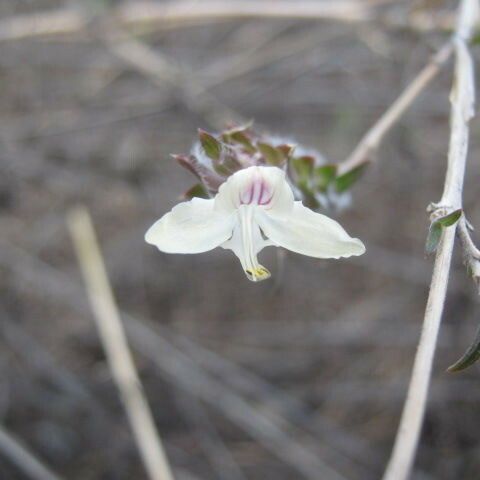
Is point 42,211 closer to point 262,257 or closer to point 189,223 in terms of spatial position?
point 262,257

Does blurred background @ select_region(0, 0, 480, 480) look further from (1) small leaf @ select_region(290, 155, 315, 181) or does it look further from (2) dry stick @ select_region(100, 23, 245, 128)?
(1) small leaf @ select_region(290, 155, 315, 181)

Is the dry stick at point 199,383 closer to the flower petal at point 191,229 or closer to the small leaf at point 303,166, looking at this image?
the small leaf at point 303,166

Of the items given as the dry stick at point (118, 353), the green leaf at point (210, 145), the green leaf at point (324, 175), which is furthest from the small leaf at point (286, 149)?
the dry stick at point (118, 353)

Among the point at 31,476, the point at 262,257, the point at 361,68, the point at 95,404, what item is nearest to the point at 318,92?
the point at 361,68

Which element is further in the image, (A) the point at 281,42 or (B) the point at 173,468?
(A) the point at 281,42

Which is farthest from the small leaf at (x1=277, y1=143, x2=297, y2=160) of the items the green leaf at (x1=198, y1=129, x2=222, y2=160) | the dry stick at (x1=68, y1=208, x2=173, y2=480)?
the dry stick at (x1=68, y1=208, x2=173, y2=480)
